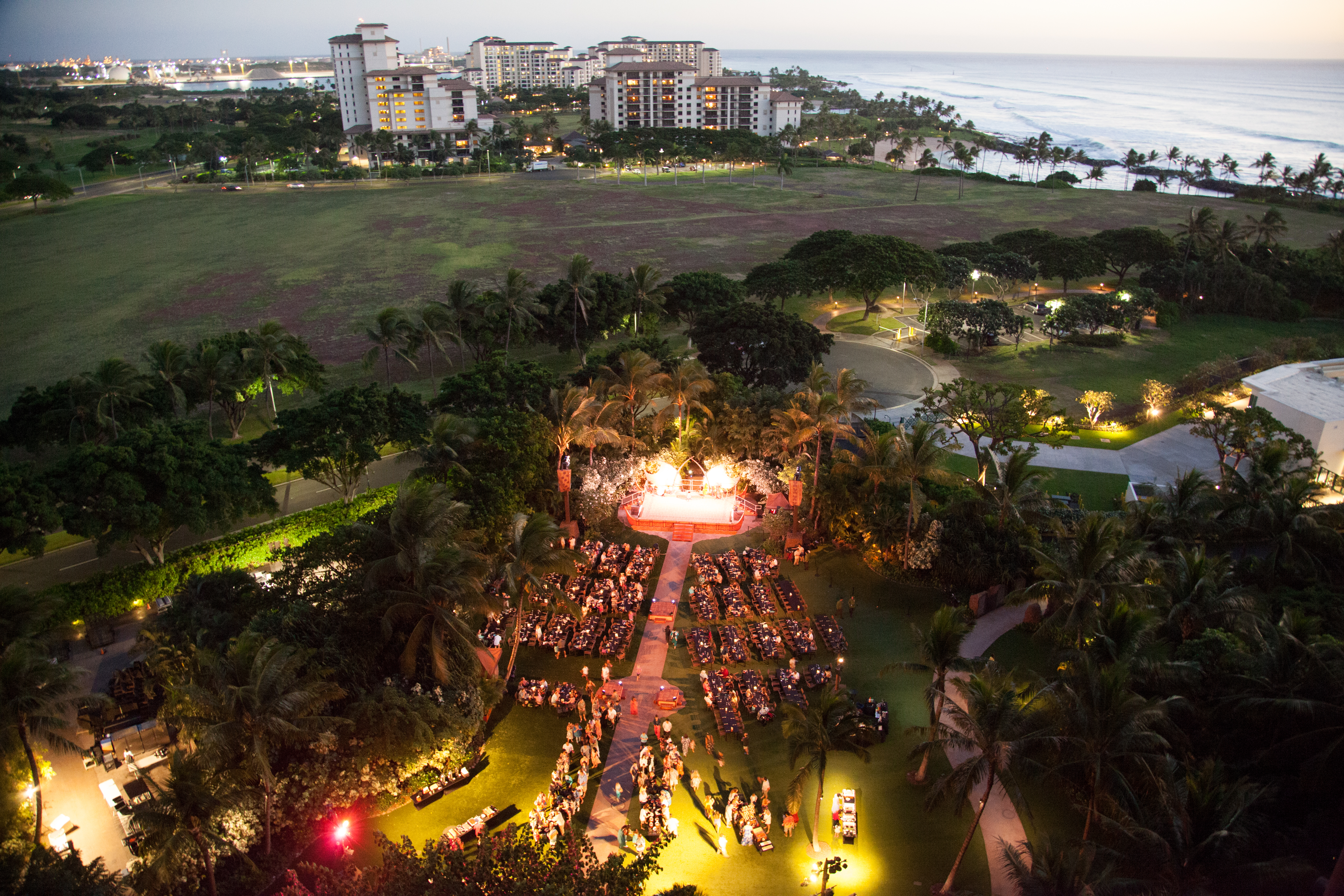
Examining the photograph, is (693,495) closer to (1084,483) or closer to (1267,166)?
(1084,483)

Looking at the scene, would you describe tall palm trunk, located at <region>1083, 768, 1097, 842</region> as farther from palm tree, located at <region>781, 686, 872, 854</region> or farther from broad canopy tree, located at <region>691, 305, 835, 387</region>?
broad canopy tree, located at <region>691, 305, 835, 387</region>

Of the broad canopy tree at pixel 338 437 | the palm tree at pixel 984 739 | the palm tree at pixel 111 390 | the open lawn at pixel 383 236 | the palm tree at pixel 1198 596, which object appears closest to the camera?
the palm tree at pixel 984 739

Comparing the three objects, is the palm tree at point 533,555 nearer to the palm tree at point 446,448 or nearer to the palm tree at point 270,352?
the palm tree at point 446,448

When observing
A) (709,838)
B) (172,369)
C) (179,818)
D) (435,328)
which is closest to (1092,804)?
(709,838)

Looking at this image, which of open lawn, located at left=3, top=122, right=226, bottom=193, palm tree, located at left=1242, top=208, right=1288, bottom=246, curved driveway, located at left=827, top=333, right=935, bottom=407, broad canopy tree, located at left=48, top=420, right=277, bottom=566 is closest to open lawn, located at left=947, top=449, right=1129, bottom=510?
curved driveway, located at left=827, top=333, right=935, bottom=407

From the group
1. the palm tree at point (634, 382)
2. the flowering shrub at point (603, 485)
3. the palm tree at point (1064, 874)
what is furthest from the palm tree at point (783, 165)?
the palm tree at point (1064, 874)

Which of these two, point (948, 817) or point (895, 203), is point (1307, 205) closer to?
point (895, 203)
